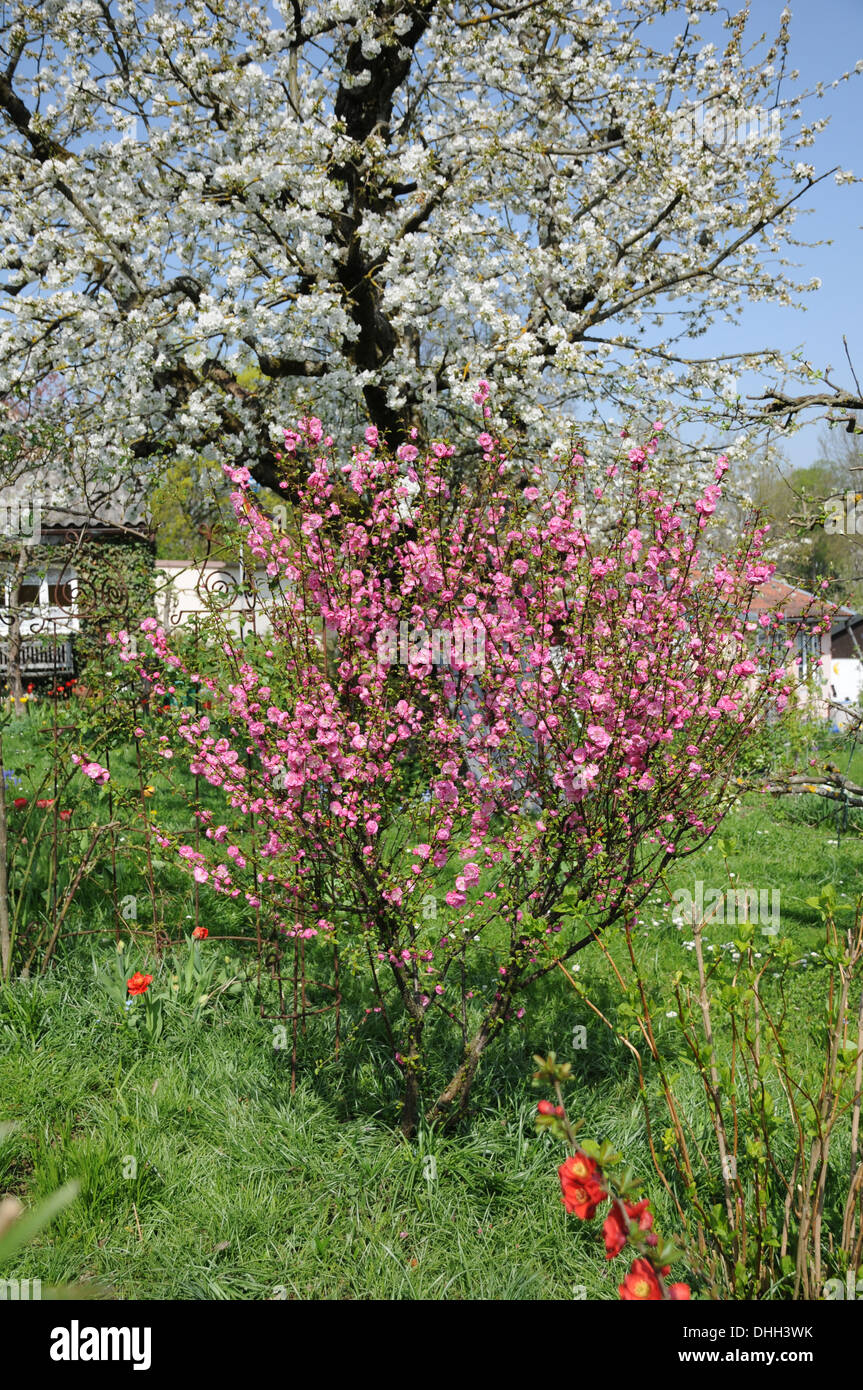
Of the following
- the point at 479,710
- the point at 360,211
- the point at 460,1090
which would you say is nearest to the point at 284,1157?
the point at 460,1090

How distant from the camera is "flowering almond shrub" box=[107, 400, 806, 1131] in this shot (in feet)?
8.95

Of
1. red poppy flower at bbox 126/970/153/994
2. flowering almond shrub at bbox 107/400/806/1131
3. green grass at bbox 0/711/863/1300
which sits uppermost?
flowering almond shrub at bbox 107/400/806/1131

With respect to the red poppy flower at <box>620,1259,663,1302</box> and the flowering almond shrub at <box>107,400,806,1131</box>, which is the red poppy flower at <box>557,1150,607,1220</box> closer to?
the red poppy flower at <box>620,1259,663,1302</box>

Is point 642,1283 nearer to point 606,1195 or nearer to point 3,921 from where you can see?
point 606,1195

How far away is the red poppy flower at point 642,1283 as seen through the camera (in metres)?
1.31

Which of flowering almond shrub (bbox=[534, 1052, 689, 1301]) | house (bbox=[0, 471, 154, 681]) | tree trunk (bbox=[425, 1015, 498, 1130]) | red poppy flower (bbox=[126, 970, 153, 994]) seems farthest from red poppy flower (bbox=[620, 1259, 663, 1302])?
house (bbox=[0, 471, 154, 681])

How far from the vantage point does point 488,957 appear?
436 centimetres

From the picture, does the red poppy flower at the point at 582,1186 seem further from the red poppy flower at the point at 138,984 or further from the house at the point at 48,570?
the house at the point at 48,570

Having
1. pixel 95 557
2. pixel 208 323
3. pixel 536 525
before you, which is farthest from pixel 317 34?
pixel 536 525

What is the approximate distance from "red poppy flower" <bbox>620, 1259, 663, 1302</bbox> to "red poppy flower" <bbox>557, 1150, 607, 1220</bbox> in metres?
0.10

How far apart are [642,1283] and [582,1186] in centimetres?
15

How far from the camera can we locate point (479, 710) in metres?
2.95

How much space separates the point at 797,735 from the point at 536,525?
6747 millimetres
